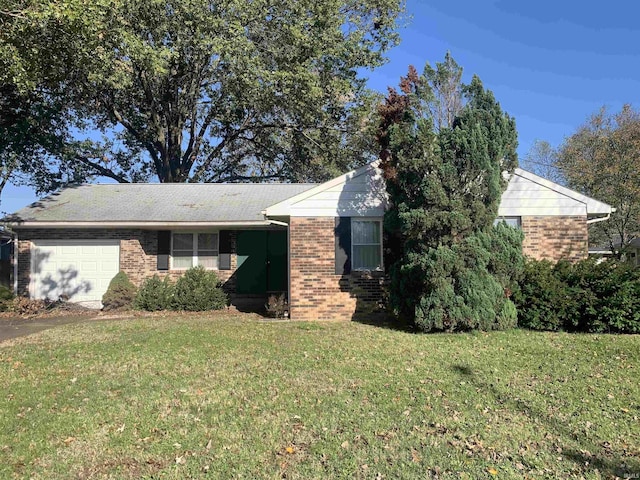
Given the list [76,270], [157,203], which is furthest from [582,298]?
[76,270]

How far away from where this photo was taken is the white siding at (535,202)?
1039 centimetres

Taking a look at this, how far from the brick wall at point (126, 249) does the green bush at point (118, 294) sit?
49 cm

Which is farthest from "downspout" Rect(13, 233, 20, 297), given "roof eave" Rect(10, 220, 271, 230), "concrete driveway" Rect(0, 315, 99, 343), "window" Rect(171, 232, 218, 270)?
"window" Rect(171, 232, 218, 270)

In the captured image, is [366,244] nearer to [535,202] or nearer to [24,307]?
[535,202]

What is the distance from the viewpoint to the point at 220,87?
65.2ft

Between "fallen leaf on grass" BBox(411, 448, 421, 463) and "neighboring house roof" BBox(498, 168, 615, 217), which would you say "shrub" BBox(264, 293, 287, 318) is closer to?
"neighboring house roof" BBox(498, 168, 615, 217)

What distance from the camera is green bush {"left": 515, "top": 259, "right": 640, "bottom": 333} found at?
838 centimetres

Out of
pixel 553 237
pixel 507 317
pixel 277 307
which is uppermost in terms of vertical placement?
pixel 553 237

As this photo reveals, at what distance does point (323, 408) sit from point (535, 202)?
7.97m

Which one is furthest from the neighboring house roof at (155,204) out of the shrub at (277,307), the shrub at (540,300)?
the shrub at (540,300)

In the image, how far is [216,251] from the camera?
1378cm

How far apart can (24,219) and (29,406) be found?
991cm

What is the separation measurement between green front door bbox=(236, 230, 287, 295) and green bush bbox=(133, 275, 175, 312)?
203cm

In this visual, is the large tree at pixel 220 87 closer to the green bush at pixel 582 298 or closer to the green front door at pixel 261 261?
the green front door at pixel 261 261
